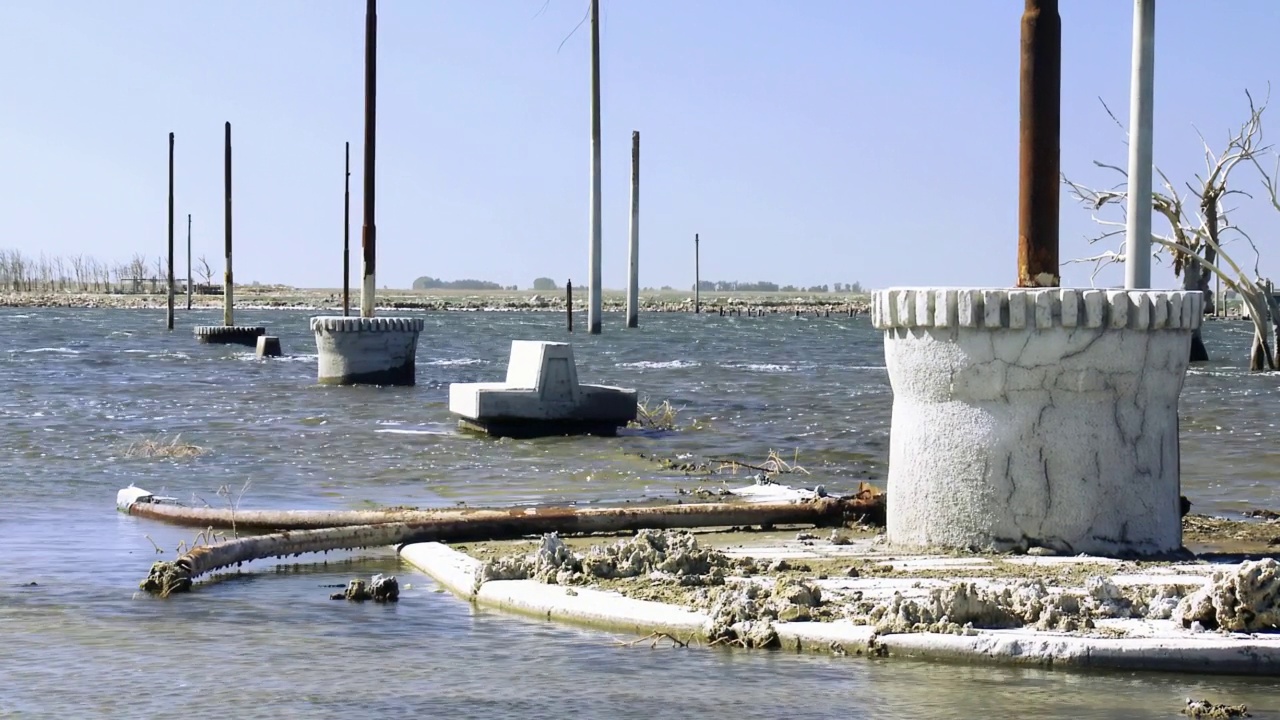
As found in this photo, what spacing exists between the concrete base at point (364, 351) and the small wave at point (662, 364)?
12988mm

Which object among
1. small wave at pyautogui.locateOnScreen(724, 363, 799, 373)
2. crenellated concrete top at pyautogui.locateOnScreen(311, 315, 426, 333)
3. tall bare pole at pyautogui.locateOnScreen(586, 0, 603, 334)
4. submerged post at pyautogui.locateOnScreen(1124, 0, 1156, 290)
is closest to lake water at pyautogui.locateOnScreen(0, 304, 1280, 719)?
crenellated concrete top at pyautogui.locateOnScreen(311, 315, 426, 333)

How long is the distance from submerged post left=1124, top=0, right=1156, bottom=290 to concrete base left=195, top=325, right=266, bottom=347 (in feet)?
137

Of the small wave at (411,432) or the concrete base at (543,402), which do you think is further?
the small wave at (411,432)

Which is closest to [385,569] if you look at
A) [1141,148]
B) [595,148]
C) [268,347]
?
[1141,148]

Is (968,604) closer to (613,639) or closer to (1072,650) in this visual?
(1072,650)

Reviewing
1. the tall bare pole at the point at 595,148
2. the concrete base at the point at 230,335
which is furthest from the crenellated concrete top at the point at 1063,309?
the concrete base at the point at 230,335

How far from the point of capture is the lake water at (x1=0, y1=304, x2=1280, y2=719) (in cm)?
616

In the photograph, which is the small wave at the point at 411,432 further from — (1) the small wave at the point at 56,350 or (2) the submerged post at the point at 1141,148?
(1) the small wave at the point at 56,350

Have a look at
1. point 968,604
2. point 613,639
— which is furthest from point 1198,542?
point 613,639

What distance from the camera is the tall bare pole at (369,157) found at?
1210 inches

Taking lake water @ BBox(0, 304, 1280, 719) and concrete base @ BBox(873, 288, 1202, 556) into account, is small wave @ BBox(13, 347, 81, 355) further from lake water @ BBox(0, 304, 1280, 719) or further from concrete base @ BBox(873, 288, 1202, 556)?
concrete base @ BBox(873, 288, 1202, 556)

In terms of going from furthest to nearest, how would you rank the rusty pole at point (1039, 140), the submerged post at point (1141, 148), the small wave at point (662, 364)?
the small wave at point (662, 364), the submerged post at point (1141, 148), the rusty pole at point (1039, 140)

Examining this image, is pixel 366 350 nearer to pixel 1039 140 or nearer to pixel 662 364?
pixel 662 364

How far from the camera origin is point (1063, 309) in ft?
28.6
